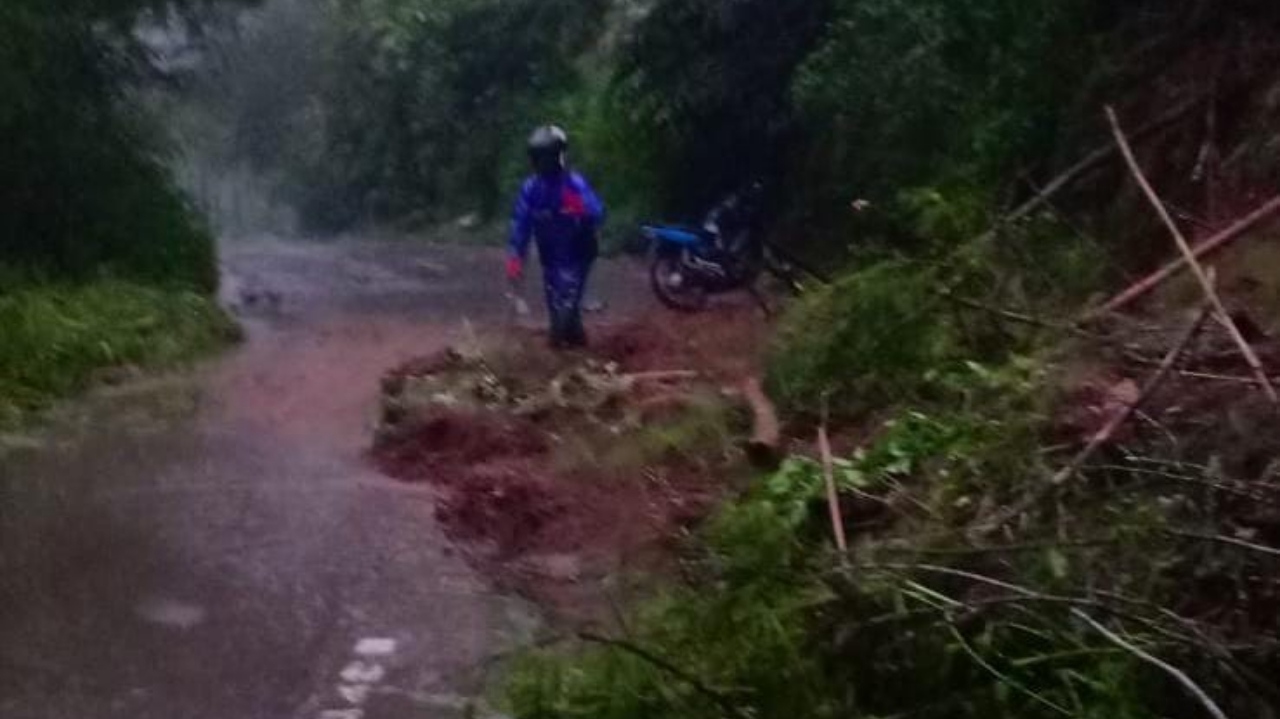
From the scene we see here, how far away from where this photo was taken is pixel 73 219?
14.5 metres

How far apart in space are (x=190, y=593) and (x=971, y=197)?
519 centimetres

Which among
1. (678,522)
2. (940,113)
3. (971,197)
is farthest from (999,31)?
(678,522)

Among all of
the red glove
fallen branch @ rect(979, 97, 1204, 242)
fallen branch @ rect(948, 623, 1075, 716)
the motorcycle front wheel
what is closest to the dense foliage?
the red glove

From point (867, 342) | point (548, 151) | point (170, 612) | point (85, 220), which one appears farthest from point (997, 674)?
point (85, 220)

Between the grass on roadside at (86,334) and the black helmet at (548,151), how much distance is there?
126 inches

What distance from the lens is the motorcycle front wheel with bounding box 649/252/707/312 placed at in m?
14.5

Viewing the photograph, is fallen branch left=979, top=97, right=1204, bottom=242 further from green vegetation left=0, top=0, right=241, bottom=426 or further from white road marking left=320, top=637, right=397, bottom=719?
green vegetation left=0, top=0, right=241, bottom=426

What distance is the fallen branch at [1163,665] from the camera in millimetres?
4496

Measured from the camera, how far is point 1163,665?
4656mm

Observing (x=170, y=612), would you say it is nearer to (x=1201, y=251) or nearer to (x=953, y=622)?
(x=953, y=622)

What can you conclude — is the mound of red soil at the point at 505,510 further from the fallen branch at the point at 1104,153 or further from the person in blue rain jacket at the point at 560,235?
the person in blue rain jacket at the point at 560,235

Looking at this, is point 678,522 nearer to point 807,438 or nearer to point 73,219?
point 807,438

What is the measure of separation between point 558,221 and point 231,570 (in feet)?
15.2

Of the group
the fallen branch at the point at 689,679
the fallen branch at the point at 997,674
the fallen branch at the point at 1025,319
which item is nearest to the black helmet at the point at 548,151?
the fallen branch at the point at 1025,319
